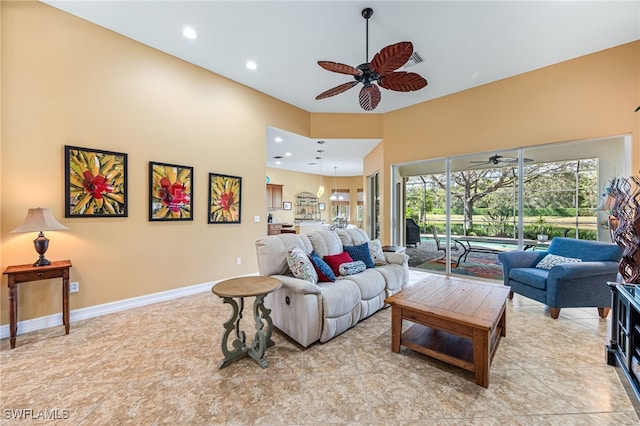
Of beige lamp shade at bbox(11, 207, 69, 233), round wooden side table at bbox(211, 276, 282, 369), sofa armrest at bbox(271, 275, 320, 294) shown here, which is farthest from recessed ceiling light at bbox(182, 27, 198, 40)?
sofa armrest at bbox(271, 275, 320, 294)

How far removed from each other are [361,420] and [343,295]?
3.62 feet

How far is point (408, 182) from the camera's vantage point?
5.92m

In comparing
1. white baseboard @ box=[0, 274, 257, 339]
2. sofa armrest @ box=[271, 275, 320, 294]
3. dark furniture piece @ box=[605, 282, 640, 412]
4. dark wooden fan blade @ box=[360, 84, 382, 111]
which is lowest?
white baseboard @ box=[0, 274, 257, 339]

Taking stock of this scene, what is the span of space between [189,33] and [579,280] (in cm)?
566

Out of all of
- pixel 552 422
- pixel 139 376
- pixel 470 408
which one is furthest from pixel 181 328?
pixel 552 422

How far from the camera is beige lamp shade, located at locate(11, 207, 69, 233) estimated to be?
2564mm

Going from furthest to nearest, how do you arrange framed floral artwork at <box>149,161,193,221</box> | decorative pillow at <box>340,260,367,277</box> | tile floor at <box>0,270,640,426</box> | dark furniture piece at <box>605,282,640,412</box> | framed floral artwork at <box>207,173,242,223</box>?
1. framed floral artwork at <box>207,173,242,223</box>
2. framed floral artwork at <box>149,161,193,221</box>
3. decorative pillow at <box>340,260,367,277</box>
4. dark furniture piece at <box>605,282,640,412</box>
5. tile floor at <box>0,270,640,426</box>

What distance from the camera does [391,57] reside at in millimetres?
2414

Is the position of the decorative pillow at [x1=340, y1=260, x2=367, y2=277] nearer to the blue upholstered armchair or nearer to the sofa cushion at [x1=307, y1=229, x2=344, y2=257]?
the sofa cushion at [x1=307, y1=229, x2=344, y2=257]

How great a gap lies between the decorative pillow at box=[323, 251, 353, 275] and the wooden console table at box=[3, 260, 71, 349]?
2.81 meters

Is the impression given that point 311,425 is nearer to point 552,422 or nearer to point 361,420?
point 361,420

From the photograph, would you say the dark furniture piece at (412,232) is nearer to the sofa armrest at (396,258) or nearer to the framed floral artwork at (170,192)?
the sofa armrest at (396,258)

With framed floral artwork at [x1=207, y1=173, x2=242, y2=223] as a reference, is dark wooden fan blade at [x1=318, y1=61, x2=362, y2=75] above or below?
above

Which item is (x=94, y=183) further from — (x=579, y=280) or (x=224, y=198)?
(x=579, y=280)
